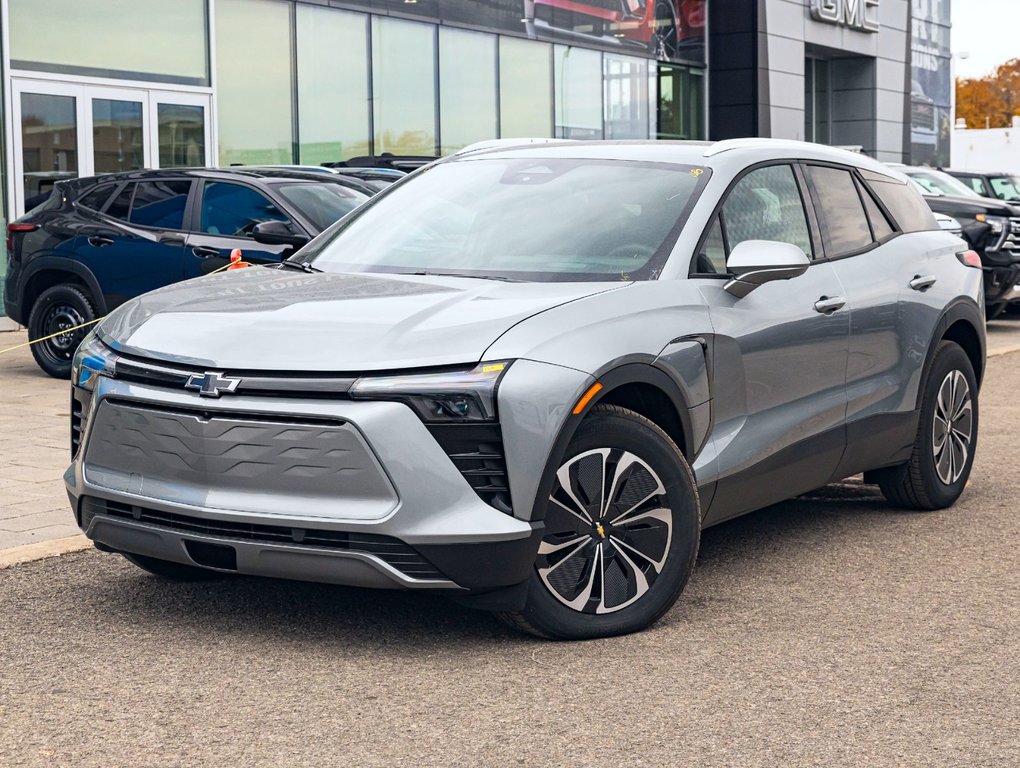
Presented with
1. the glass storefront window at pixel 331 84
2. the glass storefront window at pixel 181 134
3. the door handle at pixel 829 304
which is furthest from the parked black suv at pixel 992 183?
the door handle at pixel 829 304

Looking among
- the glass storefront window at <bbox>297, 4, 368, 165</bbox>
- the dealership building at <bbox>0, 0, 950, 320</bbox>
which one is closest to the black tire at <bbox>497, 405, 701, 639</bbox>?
the dealership building at <bbox>0, 0, 950, 320</bbox>

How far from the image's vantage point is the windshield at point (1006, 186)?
2542cm

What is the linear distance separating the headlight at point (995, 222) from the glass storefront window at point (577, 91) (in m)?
11.6

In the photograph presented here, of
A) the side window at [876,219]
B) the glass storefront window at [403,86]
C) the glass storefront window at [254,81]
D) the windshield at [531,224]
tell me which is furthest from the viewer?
the glass storefront window at [403,86]

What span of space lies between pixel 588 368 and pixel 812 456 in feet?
5.41

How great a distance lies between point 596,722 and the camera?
4066mm

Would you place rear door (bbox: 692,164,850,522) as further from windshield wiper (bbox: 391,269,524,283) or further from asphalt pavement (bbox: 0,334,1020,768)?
windshield wiper (bbox: 391,269,524,283)

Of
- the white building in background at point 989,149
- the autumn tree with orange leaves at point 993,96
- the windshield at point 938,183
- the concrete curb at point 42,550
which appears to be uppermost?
the autumn tree with orange leaves at point 993,96

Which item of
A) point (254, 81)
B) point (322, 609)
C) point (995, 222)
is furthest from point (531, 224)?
point (254, 81)

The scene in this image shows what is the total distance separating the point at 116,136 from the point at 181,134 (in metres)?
1.20

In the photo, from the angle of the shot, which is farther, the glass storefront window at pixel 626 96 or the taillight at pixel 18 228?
the glass storefront window at pixel 626 96

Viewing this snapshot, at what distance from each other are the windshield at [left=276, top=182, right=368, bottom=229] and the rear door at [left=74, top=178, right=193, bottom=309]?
0.94 metres

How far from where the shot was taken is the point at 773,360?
5664mm

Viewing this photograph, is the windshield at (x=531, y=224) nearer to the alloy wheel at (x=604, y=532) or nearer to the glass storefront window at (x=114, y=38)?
the alloy wheel at (x=604, y=532)
